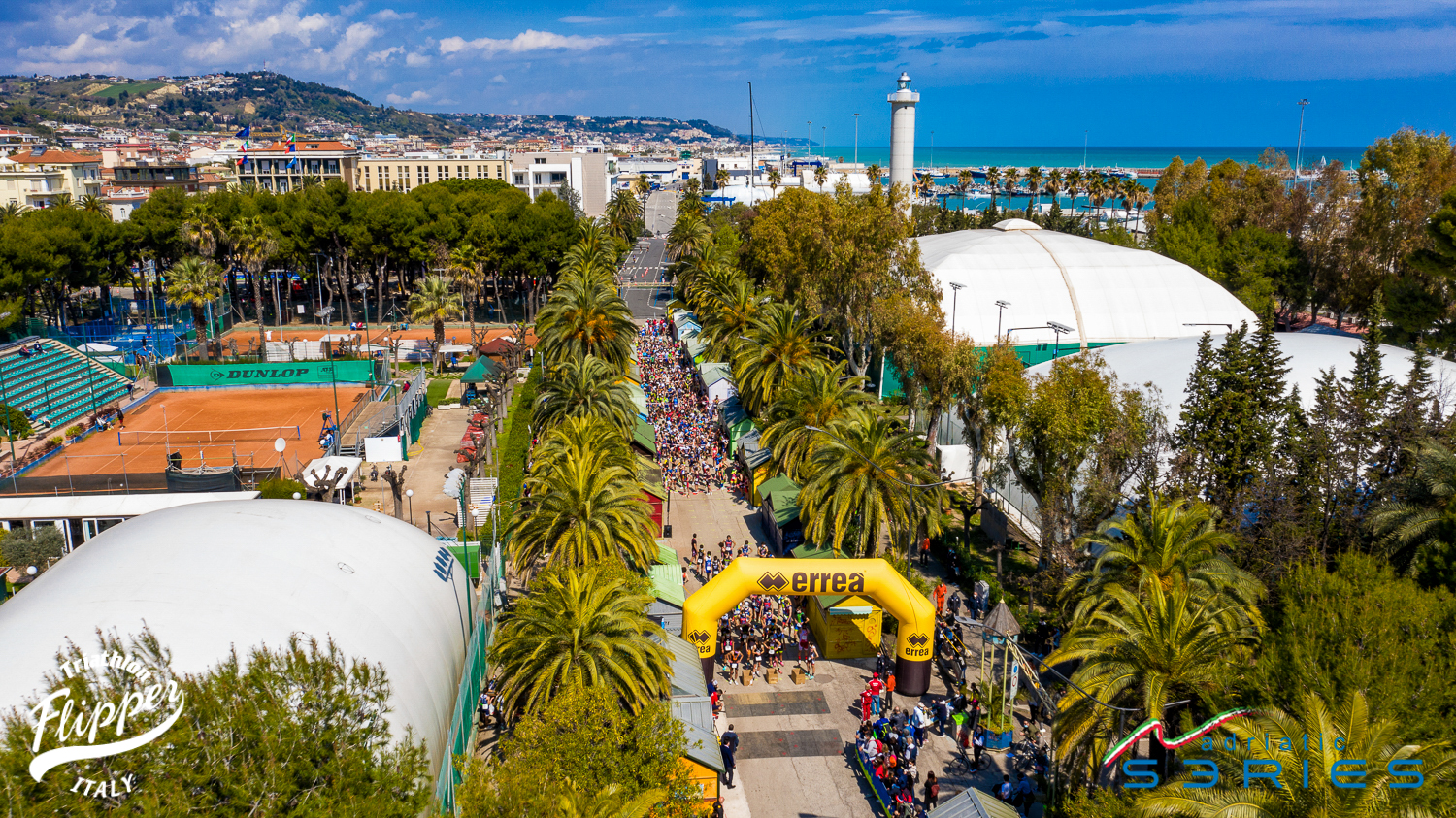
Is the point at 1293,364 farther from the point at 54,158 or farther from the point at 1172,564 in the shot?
the point at 54,158

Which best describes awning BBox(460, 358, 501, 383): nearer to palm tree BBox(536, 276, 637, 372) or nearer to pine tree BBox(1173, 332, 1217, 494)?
palm tree BBox(536, 276, 637, 372)

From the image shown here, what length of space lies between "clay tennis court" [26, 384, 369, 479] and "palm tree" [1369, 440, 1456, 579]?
130 ft

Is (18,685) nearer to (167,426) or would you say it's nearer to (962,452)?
(962,452)

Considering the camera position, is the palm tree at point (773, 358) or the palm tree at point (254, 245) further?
the palm tree at point (254, 245)

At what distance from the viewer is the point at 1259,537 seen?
79.8ft

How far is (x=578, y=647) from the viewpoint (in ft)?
63.1

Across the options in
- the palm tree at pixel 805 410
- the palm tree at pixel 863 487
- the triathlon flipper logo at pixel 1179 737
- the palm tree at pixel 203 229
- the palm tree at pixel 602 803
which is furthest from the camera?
the palm tree at pixel 203 229

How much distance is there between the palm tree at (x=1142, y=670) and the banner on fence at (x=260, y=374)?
167 ft

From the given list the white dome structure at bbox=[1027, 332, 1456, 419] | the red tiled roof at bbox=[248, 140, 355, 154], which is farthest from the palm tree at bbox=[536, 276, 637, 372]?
the red tiled roof at bbox=[248, 140, 355, 154]

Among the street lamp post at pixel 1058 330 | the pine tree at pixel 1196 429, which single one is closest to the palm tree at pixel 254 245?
the street lamp post at pixel 1058 330

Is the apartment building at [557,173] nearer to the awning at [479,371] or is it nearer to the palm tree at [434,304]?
the palm tree at [434,304]

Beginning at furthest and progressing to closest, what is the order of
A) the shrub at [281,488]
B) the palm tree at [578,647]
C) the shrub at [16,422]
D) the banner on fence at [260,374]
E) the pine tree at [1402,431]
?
the banner on fence at [260,374] → the shrub at [16,422] → the shrub at [281,488] → the pine tree at [1402,431] → the palm tree at [578,647]

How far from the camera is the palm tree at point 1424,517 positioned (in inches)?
838

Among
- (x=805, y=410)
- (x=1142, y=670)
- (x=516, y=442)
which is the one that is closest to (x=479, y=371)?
(x=516, y=442)
